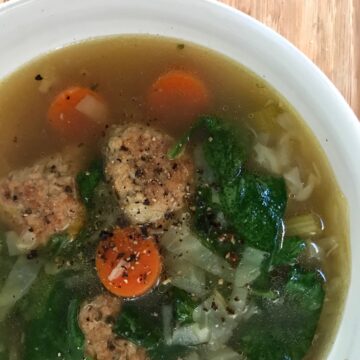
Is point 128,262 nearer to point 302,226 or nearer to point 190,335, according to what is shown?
point 190,335

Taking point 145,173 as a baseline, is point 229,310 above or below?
below

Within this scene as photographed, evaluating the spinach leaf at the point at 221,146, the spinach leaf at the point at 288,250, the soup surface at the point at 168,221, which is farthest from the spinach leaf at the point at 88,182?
the spinach leaf at the point at 288,250

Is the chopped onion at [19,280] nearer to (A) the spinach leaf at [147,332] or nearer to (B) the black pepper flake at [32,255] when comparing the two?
(B) the black pepper flake at [32,255]

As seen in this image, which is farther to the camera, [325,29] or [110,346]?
[325,29]

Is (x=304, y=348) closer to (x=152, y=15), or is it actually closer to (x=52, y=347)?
(x=52, y=347)

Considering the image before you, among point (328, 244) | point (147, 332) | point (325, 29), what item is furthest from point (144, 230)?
point (325, 29)

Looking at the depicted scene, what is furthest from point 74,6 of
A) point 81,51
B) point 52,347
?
point 52,347
